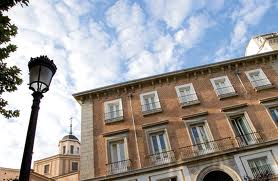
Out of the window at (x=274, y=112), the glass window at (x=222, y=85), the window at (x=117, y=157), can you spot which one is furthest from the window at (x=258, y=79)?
the window at (x=117, y=157)

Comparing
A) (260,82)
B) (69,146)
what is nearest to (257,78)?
(260,82)

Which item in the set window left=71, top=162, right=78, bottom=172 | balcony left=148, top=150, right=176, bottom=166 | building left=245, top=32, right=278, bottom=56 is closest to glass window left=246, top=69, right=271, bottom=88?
building left=245, top=32, right=278, bottom=56

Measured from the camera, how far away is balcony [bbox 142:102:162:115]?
1761cm

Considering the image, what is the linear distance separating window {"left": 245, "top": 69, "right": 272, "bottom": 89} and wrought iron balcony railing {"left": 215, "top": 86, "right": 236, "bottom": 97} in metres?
1.70

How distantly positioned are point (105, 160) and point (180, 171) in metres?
4.78

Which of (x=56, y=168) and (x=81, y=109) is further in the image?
(x=56, y=168)

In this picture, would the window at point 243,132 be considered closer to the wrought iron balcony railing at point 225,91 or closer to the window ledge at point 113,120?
the wrought iron balcony railing at point 225,91

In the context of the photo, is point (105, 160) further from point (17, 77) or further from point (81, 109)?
point (17, 77)

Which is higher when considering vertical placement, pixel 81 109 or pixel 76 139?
pixel 76 139

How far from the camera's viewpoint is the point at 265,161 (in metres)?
14.3

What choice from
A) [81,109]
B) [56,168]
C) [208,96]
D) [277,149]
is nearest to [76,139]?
[56,168]

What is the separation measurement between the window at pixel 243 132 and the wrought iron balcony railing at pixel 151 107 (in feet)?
16.8

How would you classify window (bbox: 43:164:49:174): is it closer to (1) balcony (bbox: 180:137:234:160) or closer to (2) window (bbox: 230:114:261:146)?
(1) balcony (bbox: 180:137:234:160)

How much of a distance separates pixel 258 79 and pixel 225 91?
2828 millimetres
